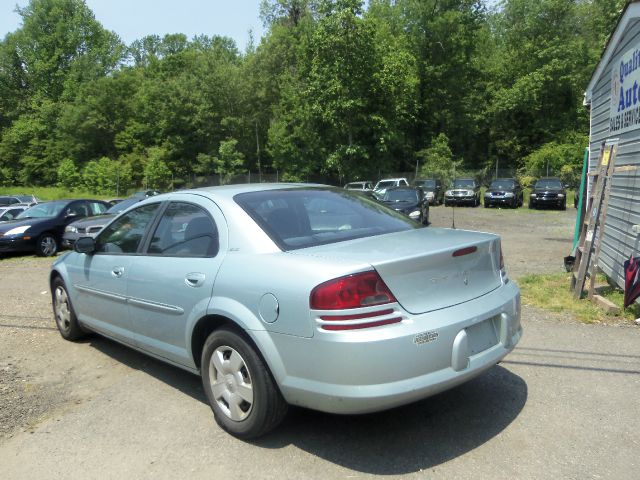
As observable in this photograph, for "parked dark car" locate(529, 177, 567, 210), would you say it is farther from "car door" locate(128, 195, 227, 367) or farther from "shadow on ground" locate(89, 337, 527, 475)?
"car door" locate(128, 195, 227, 367)

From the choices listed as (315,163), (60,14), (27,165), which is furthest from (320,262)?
(60,14)

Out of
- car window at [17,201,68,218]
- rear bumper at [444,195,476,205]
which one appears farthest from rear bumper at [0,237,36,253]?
rear bumper at [444,195,476,205]

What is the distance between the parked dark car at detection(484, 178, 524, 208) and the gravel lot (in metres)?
26.8

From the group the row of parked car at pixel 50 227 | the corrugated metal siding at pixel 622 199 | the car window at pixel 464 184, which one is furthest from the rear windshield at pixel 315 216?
the car window at pixel 464 184

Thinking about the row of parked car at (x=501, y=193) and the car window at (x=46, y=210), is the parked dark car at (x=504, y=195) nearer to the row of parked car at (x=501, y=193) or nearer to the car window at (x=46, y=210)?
the row of parked car at (x=501, y=193)

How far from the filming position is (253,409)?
349 cm

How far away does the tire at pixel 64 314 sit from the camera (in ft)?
19.0

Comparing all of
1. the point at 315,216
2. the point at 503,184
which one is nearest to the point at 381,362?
the point at 315,216

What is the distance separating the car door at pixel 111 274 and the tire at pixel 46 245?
9676 millimetres

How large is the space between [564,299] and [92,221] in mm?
11567

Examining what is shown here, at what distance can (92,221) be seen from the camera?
14.3m

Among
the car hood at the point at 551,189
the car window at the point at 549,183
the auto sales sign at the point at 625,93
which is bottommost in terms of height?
the car hood at the point at 551,189

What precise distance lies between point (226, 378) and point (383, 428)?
1.11m

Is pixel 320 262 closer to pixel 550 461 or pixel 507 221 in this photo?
pixel 550 461
